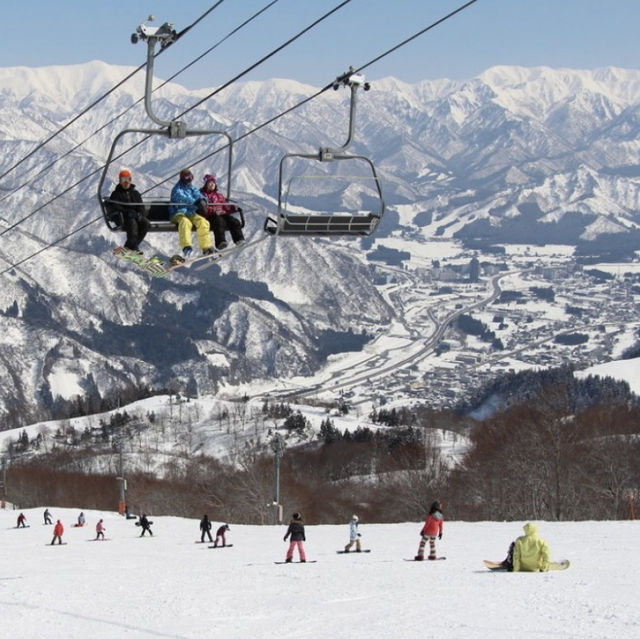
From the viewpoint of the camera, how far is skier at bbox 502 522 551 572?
23.2 m

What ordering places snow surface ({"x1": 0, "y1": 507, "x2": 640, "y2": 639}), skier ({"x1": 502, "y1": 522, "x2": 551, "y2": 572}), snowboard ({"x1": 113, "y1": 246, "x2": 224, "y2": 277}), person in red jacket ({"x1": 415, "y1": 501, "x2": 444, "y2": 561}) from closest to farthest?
1. snow surface ({"x1": 0, "y1": 507, "x2": 640, "y2": 639})
2. snowboard ({"x1": 113, "y1": 246, "x2": 224, "y2": 277})
3. skier ({"x1": 502, "y1": 522, "x2": 551, "y2": 572})
4. person in red jacket ({"x1": 415, "y1": 501, "x2": 444, "y2": 561})

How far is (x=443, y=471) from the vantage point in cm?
9350

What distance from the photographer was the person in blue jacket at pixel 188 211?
18.8m

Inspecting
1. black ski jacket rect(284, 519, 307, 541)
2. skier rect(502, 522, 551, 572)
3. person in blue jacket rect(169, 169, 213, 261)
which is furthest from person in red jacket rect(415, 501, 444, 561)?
person in blue jacket rect(169, 169, 213, 261)

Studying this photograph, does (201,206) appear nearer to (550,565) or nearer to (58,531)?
(550,565)

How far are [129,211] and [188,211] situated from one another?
3.31ft

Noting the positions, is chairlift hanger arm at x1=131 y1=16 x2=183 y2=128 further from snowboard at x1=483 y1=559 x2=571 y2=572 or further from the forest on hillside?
the forest on hillside

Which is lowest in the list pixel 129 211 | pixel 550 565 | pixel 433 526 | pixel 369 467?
pixel 550 565

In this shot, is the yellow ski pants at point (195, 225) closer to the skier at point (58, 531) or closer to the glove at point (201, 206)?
the glove at point (201, 206)

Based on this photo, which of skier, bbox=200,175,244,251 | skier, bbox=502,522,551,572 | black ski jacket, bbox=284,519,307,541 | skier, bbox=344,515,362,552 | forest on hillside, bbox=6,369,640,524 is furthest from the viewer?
forest on hillside, bbox=6,369,640,524

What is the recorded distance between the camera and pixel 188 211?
62.1 feet

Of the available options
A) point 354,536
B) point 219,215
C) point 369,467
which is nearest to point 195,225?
point 219,215

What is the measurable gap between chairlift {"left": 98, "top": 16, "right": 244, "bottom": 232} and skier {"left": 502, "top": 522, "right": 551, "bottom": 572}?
371 inches

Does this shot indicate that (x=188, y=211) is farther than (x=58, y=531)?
No
